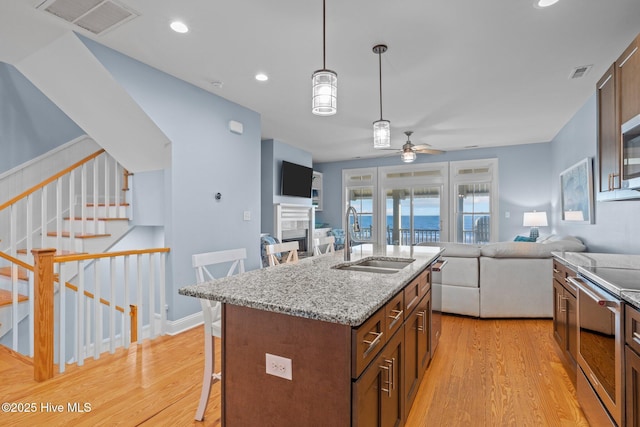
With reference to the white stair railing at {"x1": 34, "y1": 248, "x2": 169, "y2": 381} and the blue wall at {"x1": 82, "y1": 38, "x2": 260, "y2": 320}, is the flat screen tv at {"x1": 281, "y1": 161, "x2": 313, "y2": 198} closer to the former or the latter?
the blue wall at {"x1": 82, "y1": 38, "x2": 260, "y2": 320}

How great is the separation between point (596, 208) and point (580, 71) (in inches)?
62.3

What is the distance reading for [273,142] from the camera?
6.21m

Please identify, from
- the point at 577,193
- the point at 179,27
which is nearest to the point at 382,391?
the point at 179,27

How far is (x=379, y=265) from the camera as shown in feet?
7.92

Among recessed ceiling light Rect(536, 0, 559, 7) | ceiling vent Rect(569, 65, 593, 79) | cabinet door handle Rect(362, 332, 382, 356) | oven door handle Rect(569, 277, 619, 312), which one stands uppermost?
ceiling vent Rect(569, 65, 593, 79)

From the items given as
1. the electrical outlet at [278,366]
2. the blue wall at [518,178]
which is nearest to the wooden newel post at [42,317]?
the electrical outlet at [278,366]

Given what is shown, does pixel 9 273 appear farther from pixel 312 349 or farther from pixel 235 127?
pixel 312 349

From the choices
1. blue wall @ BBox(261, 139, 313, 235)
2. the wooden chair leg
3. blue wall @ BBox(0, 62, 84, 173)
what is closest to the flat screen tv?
blue wall @ BBox(261, 139, 313, 235)

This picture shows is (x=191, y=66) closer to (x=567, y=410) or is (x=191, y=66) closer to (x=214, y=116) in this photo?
(x=214, y=116)

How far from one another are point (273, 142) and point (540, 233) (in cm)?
560

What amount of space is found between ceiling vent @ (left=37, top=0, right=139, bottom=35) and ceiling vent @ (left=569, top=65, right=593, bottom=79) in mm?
3921

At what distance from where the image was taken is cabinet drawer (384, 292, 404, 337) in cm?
140

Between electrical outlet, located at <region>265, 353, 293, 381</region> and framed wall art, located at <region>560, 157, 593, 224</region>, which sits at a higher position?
framed wall art, located at <region>560, 157, 593, 224</region>

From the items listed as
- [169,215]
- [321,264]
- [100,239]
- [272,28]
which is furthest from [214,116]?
[321,264]
